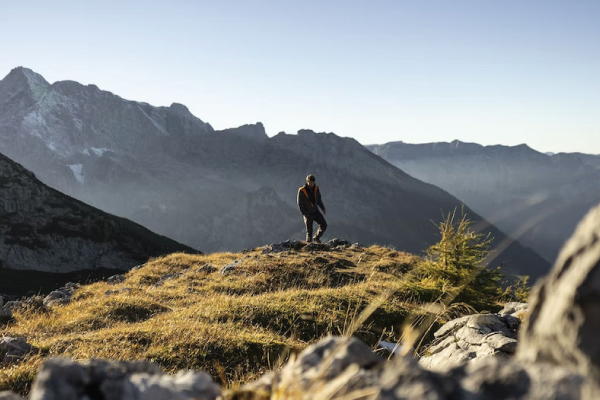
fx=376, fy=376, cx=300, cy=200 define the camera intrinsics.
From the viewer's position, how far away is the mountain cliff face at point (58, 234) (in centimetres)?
8969

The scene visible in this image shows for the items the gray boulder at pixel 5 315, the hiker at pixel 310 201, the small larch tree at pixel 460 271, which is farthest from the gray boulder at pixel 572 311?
the hiker at pixel 310 201

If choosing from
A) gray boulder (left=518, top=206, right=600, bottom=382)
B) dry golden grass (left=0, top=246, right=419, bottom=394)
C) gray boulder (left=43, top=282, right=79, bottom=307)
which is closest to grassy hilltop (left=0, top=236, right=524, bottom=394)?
dry golden grass (left=0, top=246, right=419, bottom=394)

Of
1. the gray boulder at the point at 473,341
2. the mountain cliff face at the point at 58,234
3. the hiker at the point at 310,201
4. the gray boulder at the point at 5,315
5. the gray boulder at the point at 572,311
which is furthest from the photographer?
the mountain cliff face at the point at 58,234

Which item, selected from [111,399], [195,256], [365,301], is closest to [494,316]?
[365,301]

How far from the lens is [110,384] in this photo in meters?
1.98

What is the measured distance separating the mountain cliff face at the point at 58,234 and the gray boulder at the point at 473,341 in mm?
87520

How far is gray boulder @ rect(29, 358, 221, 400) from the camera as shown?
181 cm

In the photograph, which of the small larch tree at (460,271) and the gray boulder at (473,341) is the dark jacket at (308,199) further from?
the gray boulder at (473,341)

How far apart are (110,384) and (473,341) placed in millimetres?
6930

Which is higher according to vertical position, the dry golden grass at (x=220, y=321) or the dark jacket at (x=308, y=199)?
the dark jacket at (x=308, y=199)

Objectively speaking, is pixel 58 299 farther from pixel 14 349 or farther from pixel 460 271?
pixel 460 271

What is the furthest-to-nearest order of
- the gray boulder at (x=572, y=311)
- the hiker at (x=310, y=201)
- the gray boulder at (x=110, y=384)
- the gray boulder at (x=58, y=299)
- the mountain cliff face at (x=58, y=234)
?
the mountain cliff face at (x=58, y=234) → the hiker at (x=310, y=201) → the gray boulder at (x=58, y=299) → the gray boulder at (x=110, y=384) → the gray boulder at (x=572, y=311)

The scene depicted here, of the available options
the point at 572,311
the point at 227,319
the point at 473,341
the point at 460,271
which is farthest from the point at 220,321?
the point at 572,311

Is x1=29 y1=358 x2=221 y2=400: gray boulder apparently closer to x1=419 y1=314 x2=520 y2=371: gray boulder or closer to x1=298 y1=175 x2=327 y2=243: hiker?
x1=419 y1=314 x2=520 y2=371: gray boulder
